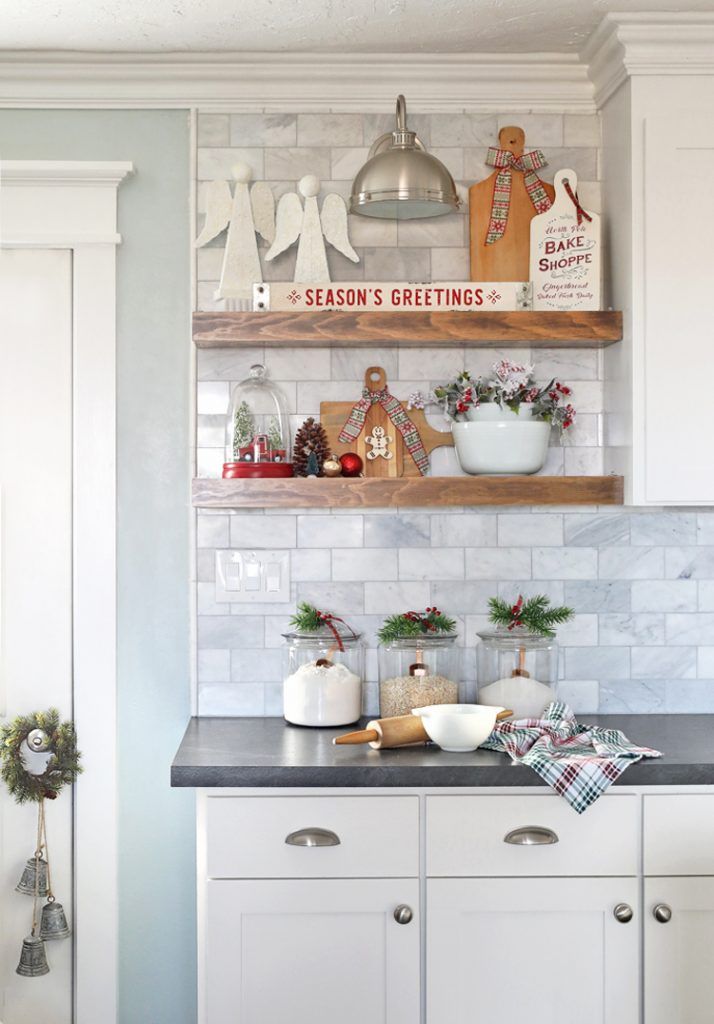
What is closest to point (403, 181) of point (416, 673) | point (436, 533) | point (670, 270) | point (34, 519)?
point (670, 270)

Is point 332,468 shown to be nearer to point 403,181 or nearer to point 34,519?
point 403,181

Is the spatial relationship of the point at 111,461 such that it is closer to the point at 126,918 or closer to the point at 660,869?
the point at 126,918

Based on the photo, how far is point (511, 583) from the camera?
276 cm

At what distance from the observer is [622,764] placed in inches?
86.3

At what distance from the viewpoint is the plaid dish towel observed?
2168 millimetres

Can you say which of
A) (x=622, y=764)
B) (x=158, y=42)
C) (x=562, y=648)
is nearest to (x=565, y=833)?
(x=622, y=764)

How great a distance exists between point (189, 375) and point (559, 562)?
1.06 metres

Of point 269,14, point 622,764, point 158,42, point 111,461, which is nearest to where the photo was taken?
point 622,764

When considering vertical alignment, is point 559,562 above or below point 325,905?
above

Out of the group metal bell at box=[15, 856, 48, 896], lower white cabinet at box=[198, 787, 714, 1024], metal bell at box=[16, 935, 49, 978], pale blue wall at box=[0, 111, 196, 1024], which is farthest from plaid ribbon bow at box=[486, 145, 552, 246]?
metal bell at box=[16, 935, 49, 978]

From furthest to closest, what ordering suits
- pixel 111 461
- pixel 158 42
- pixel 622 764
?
pixel 111 461
pixel 158 42
pixel 622 764

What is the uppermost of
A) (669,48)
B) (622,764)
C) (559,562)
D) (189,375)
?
(669,48)

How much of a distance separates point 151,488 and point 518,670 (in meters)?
1.02

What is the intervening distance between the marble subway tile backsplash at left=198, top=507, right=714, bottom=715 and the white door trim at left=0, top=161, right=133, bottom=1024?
0.86 feet
